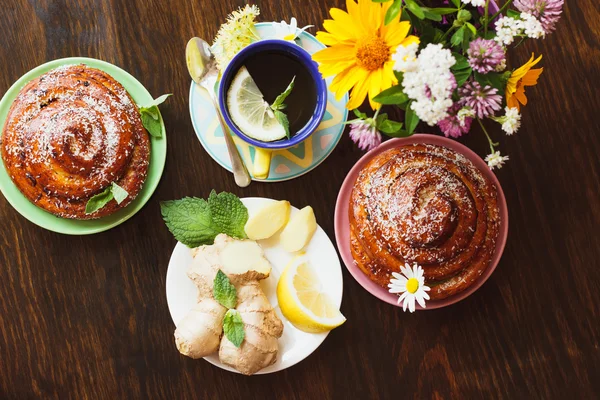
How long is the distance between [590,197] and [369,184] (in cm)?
66

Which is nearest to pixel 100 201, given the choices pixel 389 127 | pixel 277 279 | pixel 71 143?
pixel 71 143

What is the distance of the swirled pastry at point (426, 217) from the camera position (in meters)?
1.43

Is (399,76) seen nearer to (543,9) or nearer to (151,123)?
(543,9)

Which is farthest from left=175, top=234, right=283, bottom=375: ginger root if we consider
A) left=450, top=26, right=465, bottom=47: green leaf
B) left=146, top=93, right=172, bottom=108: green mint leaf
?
left=450, top=26, right=465, bottom=47: green leaf

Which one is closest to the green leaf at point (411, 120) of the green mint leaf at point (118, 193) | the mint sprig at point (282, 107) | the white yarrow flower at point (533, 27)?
the white yarrow flower at point (533, 27)

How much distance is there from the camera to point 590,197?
1701 millimetres

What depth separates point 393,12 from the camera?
3.71 ft

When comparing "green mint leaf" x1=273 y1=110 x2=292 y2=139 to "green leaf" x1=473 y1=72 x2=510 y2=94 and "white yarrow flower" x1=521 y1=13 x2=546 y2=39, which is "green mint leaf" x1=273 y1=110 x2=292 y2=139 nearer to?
"green leaf" x1=473 y1=72 x2=510 y2=94

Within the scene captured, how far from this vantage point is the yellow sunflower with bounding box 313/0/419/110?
120 cm

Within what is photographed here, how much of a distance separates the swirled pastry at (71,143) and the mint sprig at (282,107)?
371mm

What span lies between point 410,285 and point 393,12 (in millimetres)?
648

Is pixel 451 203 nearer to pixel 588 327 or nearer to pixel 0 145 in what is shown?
pixel 588 327

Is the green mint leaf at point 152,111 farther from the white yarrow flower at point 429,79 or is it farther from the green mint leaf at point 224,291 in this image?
the white yarrow flower at point 429,79

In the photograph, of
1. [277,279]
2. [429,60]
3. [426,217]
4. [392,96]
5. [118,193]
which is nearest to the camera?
[429,60]
